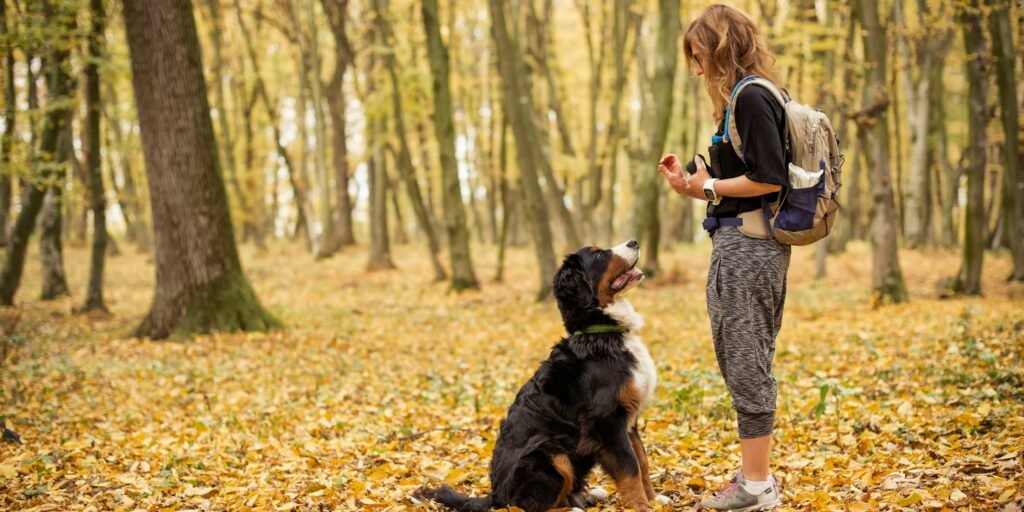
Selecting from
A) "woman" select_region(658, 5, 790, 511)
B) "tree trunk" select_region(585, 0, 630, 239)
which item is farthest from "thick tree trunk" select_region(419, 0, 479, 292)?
"woman" select_region(658, 5, 790, 511)

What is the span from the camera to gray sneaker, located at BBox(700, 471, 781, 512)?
3941 millimetres

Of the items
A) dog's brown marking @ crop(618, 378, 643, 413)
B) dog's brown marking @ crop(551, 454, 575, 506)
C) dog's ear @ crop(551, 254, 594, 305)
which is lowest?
dog's brown marking @ crop(551, 454, 575, 506)

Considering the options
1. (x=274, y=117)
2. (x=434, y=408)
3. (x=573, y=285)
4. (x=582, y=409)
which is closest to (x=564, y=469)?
(x=582, y=409)

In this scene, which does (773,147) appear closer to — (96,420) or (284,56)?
(96,420)

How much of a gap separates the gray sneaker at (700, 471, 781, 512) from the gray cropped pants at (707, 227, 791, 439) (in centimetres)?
34

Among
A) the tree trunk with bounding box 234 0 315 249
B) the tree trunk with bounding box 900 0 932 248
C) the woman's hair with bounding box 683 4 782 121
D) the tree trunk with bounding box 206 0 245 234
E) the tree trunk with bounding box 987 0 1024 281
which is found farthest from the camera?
the tree trunk with bounding box 234 0 315 249

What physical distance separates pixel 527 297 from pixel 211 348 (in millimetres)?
7573

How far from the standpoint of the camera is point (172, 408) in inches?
301

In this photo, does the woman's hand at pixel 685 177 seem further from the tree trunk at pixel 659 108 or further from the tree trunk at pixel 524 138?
the tree trunk at pixel 659 108

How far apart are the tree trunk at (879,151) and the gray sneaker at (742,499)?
9.70 metres

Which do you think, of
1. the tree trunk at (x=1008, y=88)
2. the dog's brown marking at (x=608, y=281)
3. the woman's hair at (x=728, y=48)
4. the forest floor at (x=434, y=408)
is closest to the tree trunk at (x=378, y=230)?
the forest floor at (x=434, y=408)

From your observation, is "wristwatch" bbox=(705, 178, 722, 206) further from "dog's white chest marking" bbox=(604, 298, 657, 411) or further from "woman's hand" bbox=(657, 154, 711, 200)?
"dog's white chest marking" bbox=(604, 298, 657, 411)

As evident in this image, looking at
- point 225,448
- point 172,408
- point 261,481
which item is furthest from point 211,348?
point 261,481

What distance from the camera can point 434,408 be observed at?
754 centimetres
